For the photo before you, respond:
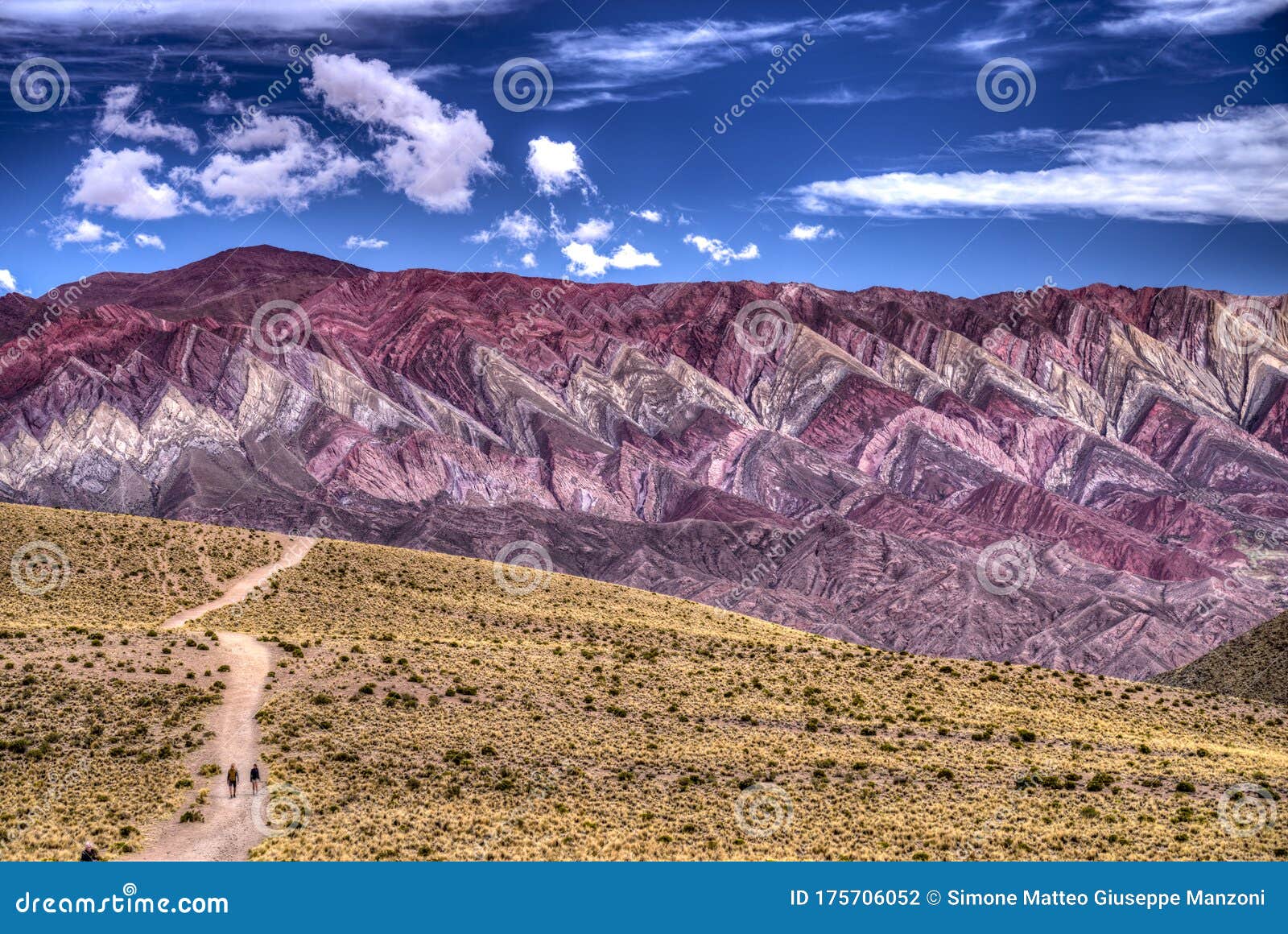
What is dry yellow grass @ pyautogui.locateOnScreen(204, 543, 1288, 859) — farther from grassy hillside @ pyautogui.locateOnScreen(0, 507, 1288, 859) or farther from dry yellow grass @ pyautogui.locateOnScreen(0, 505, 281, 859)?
dry yellow grass @ pyautogui.locateOnScreen(0, 505, 281, 859)

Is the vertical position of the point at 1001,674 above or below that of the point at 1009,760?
above

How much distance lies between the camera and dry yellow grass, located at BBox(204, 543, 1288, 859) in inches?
1281

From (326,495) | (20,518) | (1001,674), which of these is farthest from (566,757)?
(326,495)

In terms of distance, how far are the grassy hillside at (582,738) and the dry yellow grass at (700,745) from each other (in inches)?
5.7

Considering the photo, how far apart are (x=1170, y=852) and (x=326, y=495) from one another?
176m

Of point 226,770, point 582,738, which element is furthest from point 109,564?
point 582,738

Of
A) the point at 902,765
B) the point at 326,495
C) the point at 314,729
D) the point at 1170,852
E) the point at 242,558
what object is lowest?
the point at 1170,852

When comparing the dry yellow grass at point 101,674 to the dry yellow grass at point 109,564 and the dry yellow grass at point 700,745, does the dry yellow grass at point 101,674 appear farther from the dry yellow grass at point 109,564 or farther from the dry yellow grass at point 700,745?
the dry yellow grass at point 700,745

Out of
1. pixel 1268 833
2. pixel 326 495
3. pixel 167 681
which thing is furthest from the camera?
pixel 326 495

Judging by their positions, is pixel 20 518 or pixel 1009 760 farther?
pixel 20 518

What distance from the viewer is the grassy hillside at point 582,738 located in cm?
3259

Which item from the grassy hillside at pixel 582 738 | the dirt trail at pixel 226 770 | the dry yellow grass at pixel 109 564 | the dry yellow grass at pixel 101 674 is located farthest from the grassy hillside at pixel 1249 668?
the dry yellow grass at pixel 109 564

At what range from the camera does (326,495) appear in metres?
195

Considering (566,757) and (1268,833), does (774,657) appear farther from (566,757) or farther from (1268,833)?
(1268,833)
